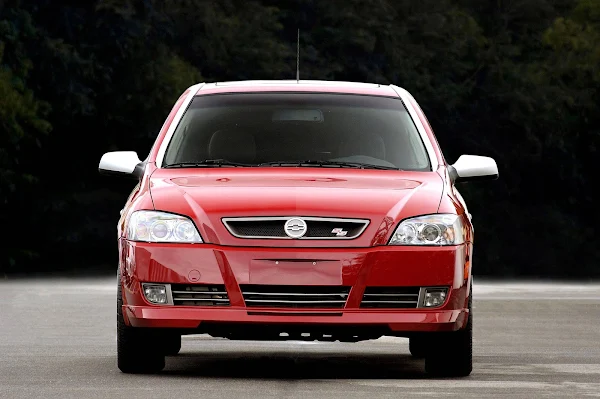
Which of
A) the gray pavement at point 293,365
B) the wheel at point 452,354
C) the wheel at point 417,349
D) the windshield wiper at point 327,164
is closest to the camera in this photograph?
the gray pavement at point 293,365

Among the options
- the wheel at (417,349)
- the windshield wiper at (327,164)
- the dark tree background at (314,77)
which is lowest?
the dark tree background at (314,77)

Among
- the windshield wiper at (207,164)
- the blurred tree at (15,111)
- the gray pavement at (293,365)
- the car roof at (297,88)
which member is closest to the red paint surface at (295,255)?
the gray pavement at (293,365)

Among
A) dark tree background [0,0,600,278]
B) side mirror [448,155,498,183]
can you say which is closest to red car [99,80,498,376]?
side mirror [448,155,498,183]

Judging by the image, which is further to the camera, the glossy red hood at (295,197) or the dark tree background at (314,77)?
the dark tree background at (314,77)

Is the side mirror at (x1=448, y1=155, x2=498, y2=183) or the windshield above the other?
the windshield

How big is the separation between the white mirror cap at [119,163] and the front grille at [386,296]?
185 centimetres

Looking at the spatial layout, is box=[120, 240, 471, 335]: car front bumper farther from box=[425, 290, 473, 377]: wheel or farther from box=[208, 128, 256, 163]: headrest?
box=[208, 128, 256, 163]: headrest

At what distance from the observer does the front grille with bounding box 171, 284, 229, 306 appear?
10.7 m

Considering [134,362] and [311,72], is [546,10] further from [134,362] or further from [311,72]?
[134,362]

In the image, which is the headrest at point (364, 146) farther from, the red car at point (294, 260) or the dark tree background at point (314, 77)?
the dark tree background at point (314, 77)

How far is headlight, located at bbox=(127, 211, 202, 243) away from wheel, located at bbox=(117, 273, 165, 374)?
1.31ft

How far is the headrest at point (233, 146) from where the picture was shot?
11.8m

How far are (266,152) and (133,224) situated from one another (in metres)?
1.26

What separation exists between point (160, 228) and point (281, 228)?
0.69 metres
